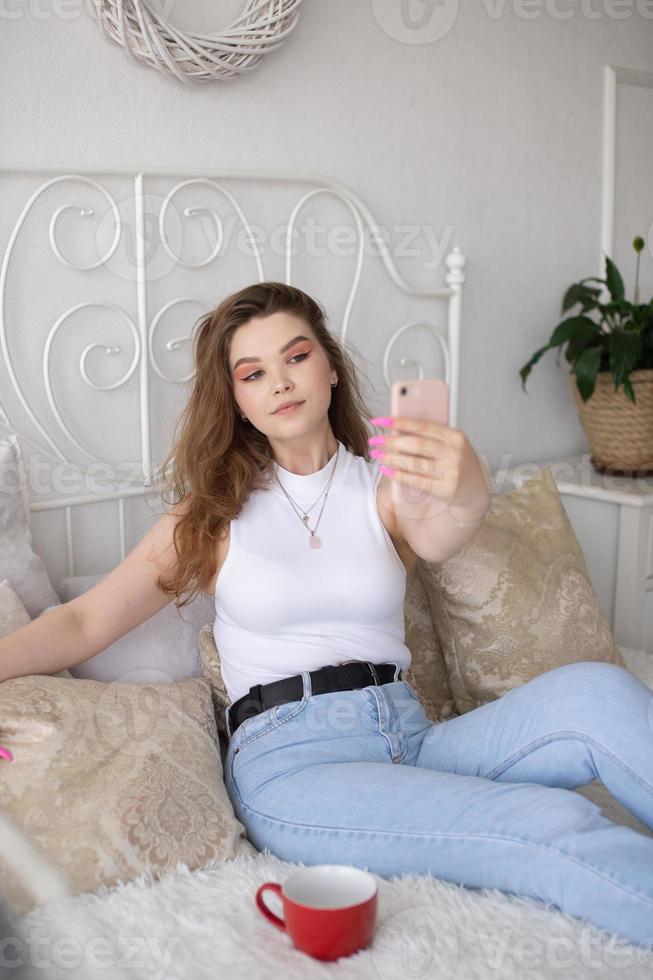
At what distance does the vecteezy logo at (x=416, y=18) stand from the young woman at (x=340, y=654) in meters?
1.03

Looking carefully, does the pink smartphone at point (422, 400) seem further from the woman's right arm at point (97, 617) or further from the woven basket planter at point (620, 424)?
the woven basket planter at point (620, 424)

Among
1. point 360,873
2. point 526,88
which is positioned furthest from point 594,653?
point 526,88

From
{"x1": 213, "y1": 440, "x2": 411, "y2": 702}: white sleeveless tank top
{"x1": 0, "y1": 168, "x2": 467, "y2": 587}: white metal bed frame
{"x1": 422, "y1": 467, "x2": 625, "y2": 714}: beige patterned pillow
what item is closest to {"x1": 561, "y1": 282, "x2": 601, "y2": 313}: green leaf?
{"x1": 0, "y1": 168, "x2": 467, "y2": 587}: white metal bed frame

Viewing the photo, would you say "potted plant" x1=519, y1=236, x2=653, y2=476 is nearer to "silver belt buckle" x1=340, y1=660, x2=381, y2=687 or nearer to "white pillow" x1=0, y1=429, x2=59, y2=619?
"silver belt buckle" x1=340, y1=660, x2=381, y2=687

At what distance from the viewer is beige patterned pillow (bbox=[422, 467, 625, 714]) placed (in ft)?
6.00

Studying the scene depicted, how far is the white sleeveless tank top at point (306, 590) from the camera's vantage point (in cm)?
148

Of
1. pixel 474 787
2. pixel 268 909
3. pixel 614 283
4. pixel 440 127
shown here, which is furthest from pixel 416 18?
pixel 268 909

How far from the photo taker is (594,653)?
6.20 feet

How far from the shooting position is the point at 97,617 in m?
1.49

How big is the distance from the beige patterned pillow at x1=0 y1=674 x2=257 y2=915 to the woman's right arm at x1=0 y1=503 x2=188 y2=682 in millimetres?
38

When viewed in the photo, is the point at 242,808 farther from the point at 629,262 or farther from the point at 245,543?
the point at 629,262

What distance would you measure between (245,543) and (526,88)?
165cm

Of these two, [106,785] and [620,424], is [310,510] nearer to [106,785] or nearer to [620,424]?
[106,785]

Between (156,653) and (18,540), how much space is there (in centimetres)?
30
